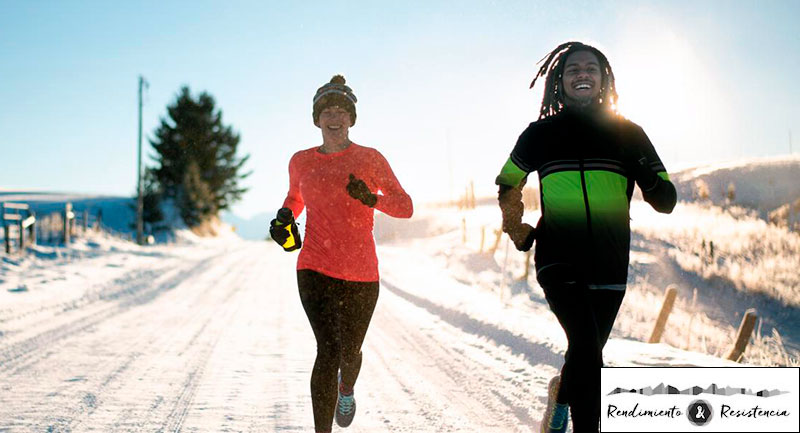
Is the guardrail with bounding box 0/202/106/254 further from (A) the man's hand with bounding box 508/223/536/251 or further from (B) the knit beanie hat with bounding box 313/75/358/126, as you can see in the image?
(A) the man's hand with bounding box 508/223/536/251

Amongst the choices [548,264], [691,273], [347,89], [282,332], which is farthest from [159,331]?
[691,273]

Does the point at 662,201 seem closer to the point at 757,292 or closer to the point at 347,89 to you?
the point at 347,89

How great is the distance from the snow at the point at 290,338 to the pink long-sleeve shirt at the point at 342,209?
85cm

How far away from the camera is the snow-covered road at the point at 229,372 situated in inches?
153

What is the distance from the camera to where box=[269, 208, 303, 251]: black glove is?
296 centimetres

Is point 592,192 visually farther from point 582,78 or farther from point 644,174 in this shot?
point 582,78

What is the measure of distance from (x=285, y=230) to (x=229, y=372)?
2.84 meters

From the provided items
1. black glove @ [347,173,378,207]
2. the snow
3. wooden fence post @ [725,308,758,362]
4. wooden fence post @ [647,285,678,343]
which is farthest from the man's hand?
wooden fence post @ [647,285,678,343]

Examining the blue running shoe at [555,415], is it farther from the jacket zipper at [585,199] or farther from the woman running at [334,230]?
the woman running at [334,230]

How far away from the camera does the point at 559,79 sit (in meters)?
2.65

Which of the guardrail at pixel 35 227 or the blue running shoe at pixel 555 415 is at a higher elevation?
the blue running shoe at pixel 555 415

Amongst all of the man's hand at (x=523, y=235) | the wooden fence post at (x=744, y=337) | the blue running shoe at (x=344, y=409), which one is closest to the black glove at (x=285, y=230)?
the blue running shoe at (x=344, y=409)

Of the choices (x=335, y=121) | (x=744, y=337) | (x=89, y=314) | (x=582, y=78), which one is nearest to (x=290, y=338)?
(x=89, y=314)

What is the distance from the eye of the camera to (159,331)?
7.61 m
